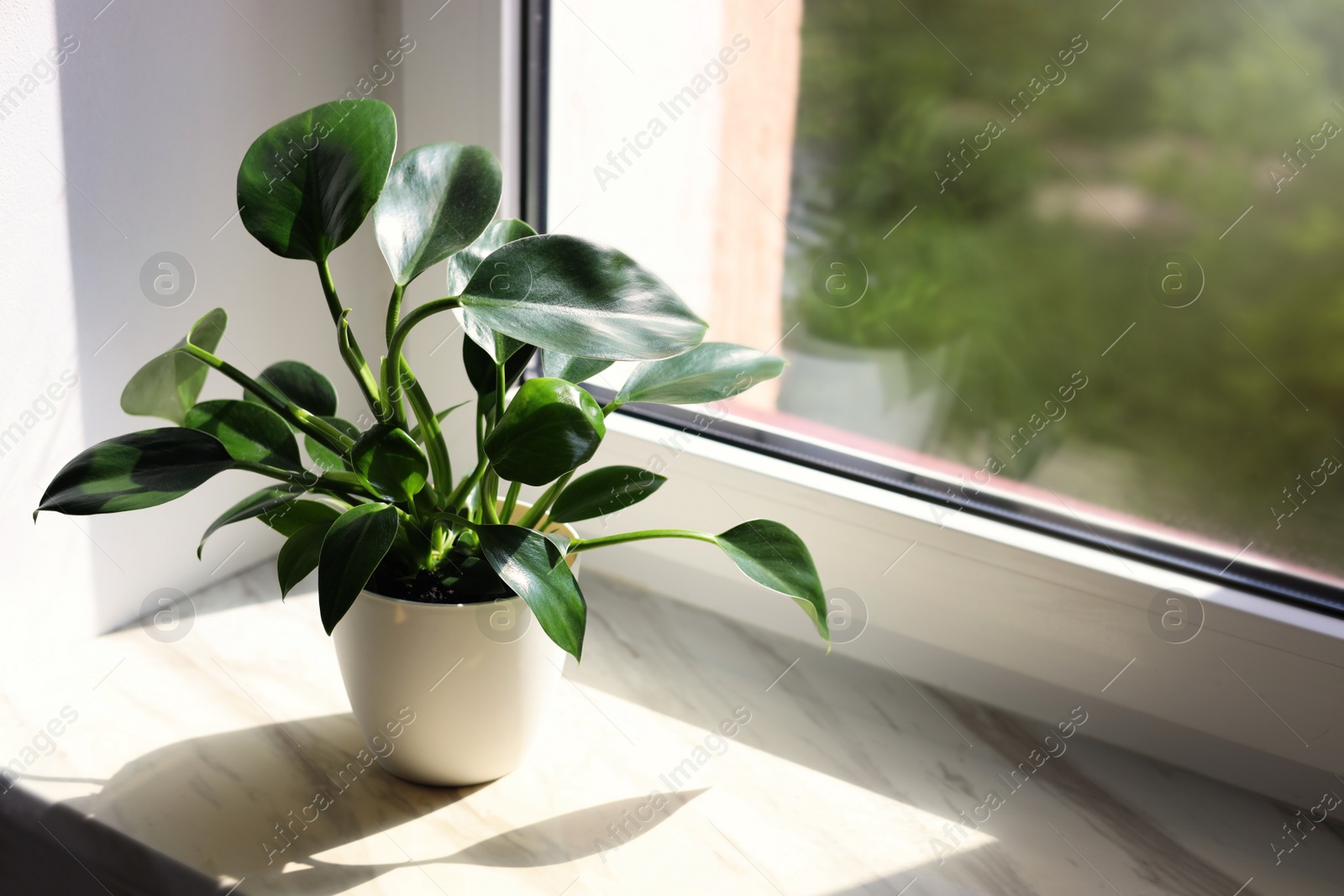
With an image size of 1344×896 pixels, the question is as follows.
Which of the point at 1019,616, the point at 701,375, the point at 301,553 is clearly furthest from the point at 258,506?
the point at 1019,616

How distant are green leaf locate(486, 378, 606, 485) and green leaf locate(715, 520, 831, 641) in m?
0.14

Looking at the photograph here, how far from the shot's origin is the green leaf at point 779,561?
2.10 ft

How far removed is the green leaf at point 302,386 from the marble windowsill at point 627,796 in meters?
0.27

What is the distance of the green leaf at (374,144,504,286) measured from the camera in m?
0.61

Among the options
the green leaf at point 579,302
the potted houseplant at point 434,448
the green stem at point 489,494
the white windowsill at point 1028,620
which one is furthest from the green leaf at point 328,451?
the white windowsill at point 1028,620

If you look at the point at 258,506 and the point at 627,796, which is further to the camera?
the point at 627,796

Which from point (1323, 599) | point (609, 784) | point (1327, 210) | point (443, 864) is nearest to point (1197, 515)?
point (1323, 599)

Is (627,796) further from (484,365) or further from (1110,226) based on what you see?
(1110,226)

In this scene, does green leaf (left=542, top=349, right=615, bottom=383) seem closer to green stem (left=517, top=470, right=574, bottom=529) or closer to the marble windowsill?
green stem (left=517, top=470, right=574, bottom=529)

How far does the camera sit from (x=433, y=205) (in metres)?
0.63

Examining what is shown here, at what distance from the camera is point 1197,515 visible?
821mm

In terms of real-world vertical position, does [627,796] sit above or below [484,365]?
below

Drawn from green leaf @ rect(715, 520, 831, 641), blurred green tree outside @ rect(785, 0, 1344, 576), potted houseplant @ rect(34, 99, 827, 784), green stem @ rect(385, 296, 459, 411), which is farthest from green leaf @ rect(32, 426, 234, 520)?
blurred green tree outside @ rect(785, 0, 1344, 576)

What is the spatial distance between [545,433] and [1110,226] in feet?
1.67
